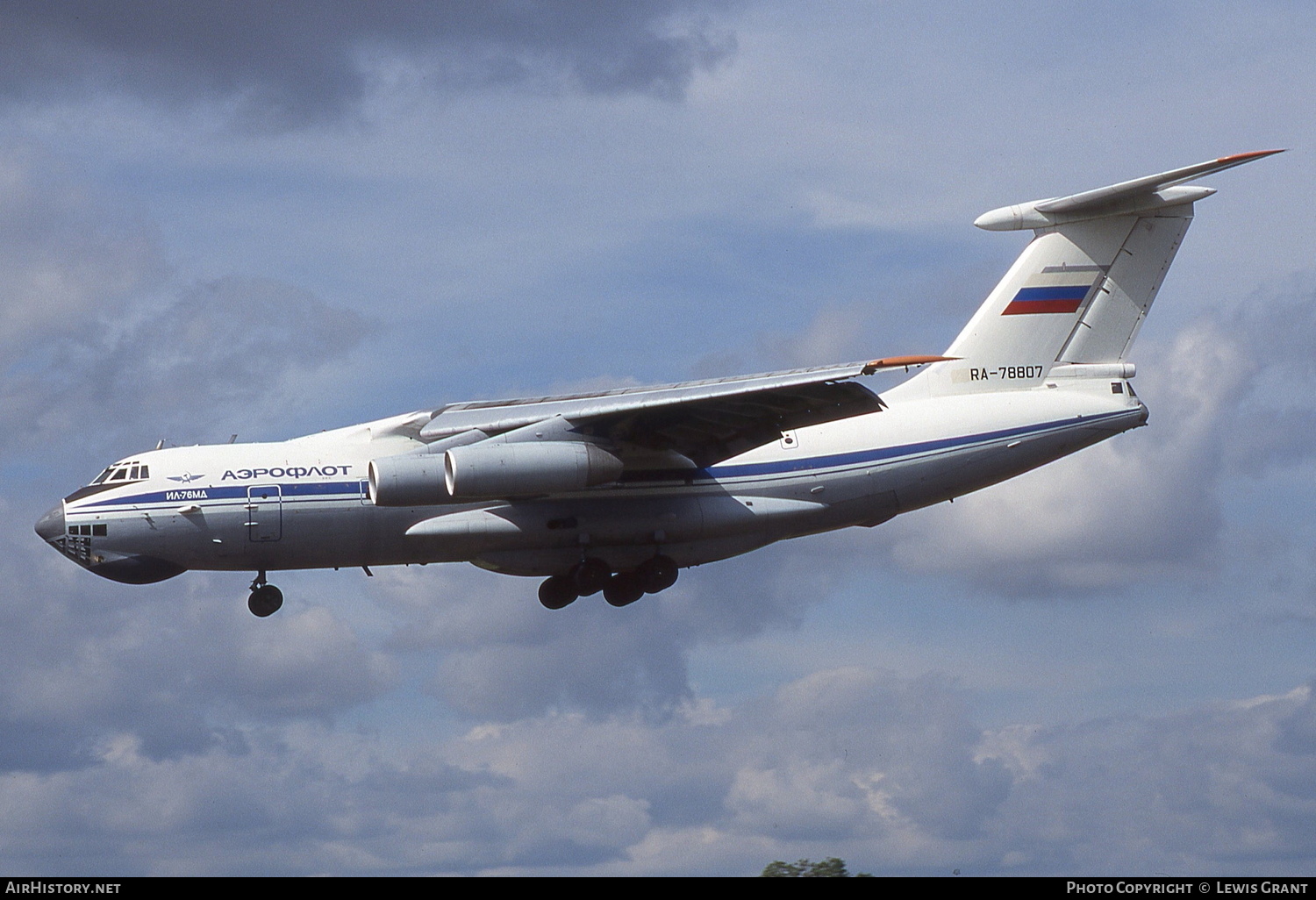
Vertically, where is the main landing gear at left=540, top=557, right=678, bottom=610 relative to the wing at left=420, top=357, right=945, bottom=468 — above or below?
below

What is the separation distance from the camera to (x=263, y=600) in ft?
62.6

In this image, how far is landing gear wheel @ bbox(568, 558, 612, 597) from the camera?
1956cm

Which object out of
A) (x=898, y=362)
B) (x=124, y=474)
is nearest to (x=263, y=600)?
(x=124, y=474)

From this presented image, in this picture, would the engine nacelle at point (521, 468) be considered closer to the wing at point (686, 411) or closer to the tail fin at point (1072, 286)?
the wing at point (686, 411)

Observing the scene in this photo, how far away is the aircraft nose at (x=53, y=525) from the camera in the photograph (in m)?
18.5

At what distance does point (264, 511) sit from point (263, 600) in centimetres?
136

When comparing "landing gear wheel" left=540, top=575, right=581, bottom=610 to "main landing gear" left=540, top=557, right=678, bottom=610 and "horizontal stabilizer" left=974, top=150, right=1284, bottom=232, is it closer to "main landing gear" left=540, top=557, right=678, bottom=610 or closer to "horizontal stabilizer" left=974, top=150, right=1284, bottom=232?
"main landing gear" left=540, top=557, right=678, bottom=610

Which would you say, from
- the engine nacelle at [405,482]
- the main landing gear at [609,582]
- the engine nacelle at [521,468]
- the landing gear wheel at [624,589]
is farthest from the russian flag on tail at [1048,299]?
the engine nacelle at [405,482]

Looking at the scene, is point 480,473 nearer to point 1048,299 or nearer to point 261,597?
point 261,597

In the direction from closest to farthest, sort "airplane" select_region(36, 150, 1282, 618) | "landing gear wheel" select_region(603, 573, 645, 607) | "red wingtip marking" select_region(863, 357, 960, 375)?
"red wingtip marking" select_region(863, 357, 960, 375) < "airplane" select_region(36, 150, 1282, 618) < "landing gear wheel" select_region(603, 573, 645, 607)

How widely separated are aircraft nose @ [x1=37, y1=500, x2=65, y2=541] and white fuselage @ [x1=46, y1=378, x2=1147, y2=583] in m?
0.02

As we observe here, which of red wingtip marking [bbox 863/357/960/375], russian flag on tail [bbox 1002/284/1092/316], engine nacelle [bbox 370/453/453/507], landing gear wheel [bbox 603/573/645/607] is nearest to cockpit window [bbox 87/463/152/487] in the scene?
engine nacelle [bbox 370/453/453/507]
